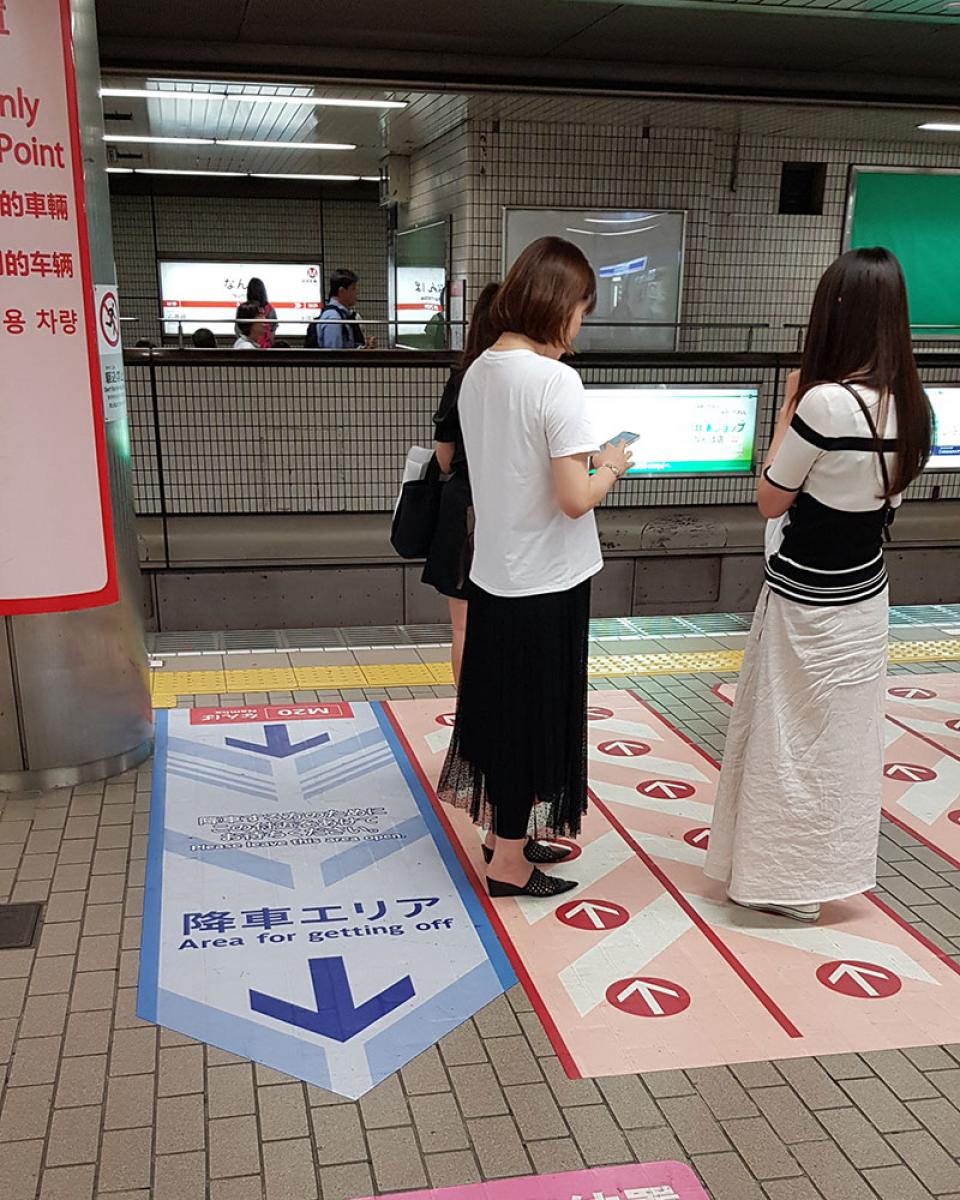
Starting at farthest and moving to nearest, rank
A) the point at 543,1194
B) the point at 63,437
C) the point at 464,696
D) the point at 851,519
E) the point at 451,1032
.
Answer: the point at 63,437, the point at 464,696, the point at 851,519, the point at 451,1032, the point at 543,1194

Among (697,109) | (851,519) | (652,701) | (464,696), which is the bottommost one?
(652,701)

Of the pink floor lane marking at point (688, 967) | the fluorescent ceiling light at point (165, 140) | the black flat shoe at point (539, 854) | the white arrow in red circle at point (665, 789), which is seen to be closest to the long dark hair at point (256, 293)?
the fluorescent ceiling light at point (165, 140)

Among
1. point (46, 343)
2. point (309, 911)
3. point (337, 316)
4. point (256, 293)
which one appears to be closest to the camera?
point (309, 911)

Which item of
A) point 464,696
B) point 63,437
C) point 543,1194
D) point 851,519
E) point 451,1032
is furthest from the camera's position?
point 63,437

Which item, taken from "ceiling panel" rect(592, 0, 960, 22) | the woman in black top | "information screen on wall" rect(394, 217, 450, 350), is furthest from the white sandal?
"information screen on wall" rect(394, 217, 450, 350)

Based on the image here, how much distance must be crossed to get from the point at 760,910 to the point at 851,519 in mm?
1146

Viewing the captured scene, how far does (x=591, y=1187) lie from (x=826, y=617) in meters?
1.49

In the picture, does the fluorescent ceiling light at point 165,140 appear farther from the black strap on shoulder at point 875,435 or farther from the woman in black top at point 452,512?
the black strap on shoulder at point 875,435

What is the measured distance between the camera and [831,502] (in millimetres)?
2730

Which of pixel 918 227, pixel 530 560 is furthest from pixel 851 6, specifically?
pixel 918 227

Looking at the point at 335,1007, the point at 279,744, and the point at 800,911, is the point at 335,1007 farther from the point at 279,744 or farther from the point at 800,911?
the point at 279,744

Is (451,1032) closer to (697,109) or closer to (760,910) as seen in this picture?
(760,910)

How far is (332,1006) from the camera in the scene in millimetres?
2576

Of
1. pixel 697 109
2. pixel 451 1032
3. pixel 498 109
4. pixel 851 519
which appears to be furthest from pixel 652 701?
pixel 498 109
